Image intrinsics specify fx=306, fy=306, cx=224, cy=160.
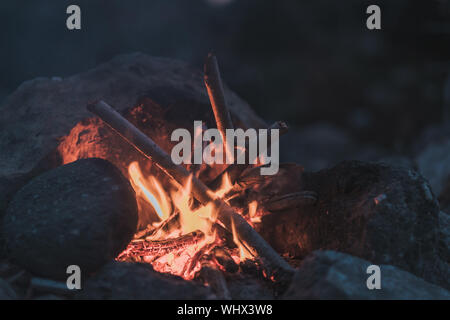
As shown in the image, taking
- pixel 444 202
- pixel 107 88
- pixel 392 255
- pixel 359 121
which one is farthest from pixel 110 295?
pixel 359 121

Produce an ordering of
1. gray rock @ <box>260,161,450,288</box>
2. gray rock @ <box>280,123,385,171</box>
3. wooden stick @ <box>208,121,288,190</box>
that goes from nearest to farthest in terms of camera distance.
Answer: gray rock @ <box>260,161,450,288</box> < wooden stick @ <box>208,121,288,190</box> < gray rock @ <box>280,123,385,171</box>

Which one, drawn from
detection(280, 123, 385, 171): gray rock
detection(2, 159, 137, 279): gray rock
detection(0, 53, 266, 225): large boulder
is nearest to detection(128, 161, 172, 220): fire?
detection(0, 53, 266, 225): large boulder

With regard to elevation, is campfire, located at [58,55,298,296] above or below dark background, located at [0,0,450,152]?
below

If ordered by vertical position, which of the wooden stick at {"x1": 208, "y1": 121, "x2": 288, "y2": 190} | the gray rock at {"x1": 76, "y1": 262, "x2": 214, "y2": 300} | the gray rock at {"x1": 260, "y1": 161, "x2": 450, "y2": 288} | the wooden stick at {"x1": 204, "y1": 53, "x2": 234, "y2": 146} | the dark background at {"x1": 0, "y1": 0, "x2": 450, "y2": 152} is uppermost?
the dark background at {"x1": 0, "y1": 0, "x2": 450, "y2": 152}

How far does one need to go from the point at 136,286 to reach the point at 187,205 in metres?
0.87

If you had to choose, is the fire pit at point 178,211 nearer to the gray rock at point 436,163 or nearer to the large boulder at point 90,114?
the large boulder at point 90,114

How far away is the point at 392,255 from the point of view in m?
1.68

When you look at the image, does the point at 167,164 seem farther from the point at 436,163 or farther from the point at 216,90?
the point at 436,163

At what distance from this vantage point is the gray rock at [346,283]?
1.29m

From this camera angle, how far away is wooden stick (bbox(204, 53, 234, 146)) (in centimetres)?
224

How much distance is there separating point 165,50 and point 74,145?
3.94m

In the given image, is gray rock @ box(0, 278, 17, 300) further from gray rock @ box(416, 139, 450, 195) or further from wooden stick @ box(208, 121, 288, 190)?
gray rock @ box(416, 139, 450, 195)

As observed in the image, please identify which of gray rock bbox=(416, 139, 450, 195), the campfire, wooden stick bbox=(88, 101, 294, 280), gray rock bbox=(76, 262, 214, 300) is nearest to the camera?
gray rock bbox=(76, 262, 214, 300)

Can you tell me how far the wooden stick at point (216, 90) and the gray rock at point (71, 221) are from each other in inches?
35.0
